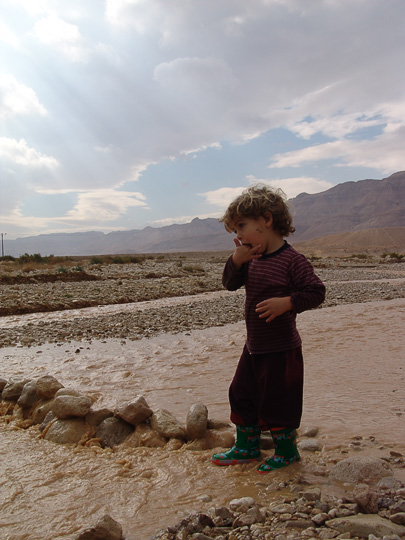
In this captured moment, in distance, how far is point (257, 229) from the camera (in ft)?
9.25

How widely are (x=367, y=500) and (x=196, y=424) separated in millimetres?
1484

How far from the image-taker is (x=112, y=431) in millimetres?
3568

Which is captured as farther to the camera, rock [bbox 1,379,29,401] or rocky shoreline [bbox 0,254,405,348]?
rocky shoreline [bbox 0,254,405,348]

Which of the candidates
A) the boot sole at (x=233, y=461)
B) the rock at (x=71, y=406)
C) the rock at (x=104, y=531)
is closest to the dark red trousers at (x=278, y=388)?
the boot sole at (x=233, y=461)

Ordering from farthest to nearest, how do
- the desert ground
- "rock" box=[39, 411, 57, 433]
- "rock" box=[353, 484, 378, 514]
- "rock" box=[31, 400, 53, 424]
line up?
"rock" box=[31, 400, 53, 424], "rock" box=[39, 411, 57, 433], the desert ground, "rock" box=[353, 484, 378, 514]

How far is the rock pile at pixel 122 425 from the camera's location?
3357mm

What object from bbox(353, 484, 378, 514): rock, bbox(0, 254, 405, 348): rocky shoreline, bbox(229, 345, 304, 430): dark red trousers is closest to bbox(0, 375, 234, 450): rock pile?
bbox(229, 345, 304, 430): dark red trousers

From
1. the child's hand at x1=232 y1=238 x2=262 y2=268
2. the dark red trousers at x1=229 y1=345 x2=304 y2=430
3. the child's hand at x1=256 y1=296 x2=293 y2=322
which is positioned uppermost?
the child's hand at x1=232 y1=238 x2=262 y2=268

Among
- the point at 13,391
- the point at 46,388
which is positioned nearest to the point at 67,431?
the point at 46,388

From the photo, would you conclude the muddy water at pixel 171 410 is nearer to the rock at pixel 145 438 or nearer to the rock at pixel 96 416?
the rock at pixel 145 438

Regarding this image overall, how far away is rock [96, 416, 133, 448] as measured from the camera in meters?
3.49

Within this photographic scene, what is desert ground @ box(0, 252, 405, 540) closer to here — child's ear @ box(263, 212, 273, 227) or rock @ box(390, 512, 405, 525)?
rock @ box(390, 512, 405, 525)

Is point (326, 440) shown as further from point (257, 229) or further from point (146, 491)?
point (257, 229)

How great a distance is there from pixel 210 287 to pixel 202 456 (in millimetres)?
14797
